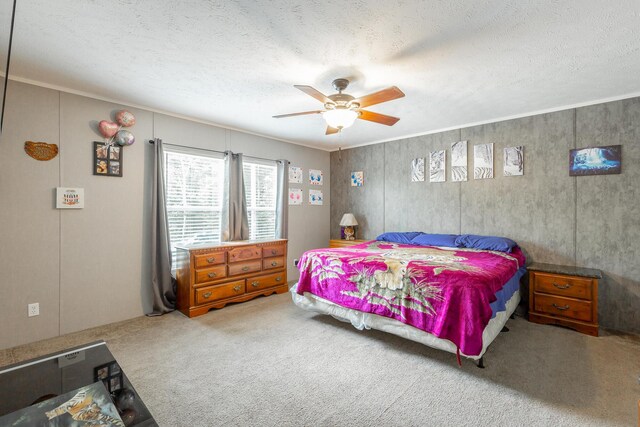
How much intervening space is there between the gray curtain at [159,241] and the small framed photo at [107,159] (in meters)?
0.37

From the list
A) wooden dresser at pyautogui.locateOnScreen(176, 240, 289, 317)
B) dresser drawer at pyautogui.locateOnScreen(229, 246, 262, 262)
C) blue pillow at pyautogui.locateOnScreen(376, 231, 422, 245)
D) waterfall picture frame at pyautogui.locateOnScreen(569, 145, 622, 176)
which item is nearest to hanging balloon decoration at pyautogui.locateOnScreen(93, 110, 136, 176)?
wooden dresser at pyautogui.locateOnScreen(176, 240, 289, 317)

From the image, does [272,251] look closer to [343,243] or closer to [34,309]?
[343,243]

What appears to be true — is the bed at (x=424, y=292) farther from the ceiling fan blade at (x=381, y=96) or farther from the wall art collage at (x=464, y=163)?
the ceiling fan blade at (x=381, y=96)

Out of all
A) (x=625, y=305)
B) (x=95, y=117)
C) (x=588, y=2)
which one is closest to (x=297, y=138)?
(x=95, y=117)

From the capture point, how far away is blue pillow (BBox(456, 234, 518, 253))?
3606 millimetres

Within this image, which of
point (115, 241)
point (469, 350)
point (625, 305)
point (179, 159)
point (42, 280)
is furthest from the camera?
point (179, 159)

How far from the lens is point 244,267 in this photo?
4.08 m

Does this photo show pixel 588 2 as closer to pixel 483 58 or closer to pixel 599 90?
pixel 483 58

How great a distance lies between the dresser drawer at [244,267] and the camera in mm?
3957

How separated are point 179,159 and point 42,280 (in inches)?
75.8

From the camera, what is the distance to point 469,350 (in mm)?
2225

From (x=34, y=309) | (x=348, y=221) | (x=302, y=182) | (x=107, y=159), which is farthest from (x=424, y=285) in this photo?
(x=34, y=309)

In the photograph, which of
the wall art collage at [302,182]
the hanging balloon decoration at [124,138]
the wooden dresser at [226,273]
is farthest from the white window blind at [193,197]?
the wall art collage at [302,182]

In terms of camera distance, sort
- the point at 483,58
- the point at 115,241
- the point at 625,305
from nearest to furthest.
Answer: the point at 483,58
the point at 625,305
the point at 115,241
